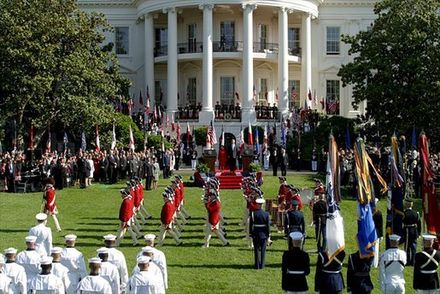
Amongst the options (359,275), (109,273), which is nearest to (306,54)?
(359,275)

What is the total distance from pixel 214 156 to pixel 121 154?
14.8ft

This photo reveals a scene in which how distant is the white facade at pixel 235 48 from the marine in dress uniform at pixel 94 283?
3500 cm

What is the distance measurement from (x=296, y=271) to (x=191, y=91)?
3919 cm

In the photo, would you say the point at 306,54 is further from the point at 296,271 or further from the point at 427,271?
the point at 296,271

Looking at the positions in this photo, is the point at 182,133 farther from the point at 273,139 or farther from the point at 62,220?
the point at 62,220

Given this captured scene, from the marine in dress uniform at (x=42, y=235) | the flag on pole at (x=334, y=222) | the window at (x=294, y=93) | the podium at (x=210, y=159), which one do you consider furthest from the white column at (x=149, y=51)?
the flag on pole at (x=334, y=222)

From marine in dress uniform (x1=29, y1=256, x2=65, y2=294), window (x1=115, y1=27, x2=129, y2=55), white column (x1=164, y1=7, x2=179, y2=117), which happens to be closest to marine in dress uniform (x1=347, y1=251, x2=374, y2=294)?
marine in dress uniform (x1=29, y1=256, x2=65, y2=294)

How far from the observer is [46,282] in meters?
11.7

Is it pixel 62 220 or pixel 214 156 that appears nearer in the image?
pixel 62 220

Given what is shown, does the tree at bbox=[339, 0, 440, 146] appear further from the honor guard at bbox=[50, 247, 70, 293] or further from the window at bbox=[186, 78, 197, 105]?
the honor guard at bbox=[50, 247, 70, 293]

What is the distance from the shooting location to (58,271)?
12555 mm

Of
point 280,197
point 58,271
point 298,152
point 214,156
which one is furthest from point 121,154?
point 58,271

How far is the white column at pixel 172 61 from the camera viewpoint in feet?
158

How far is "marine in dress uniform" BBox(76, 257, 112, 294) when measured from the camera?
11367 millimetres
